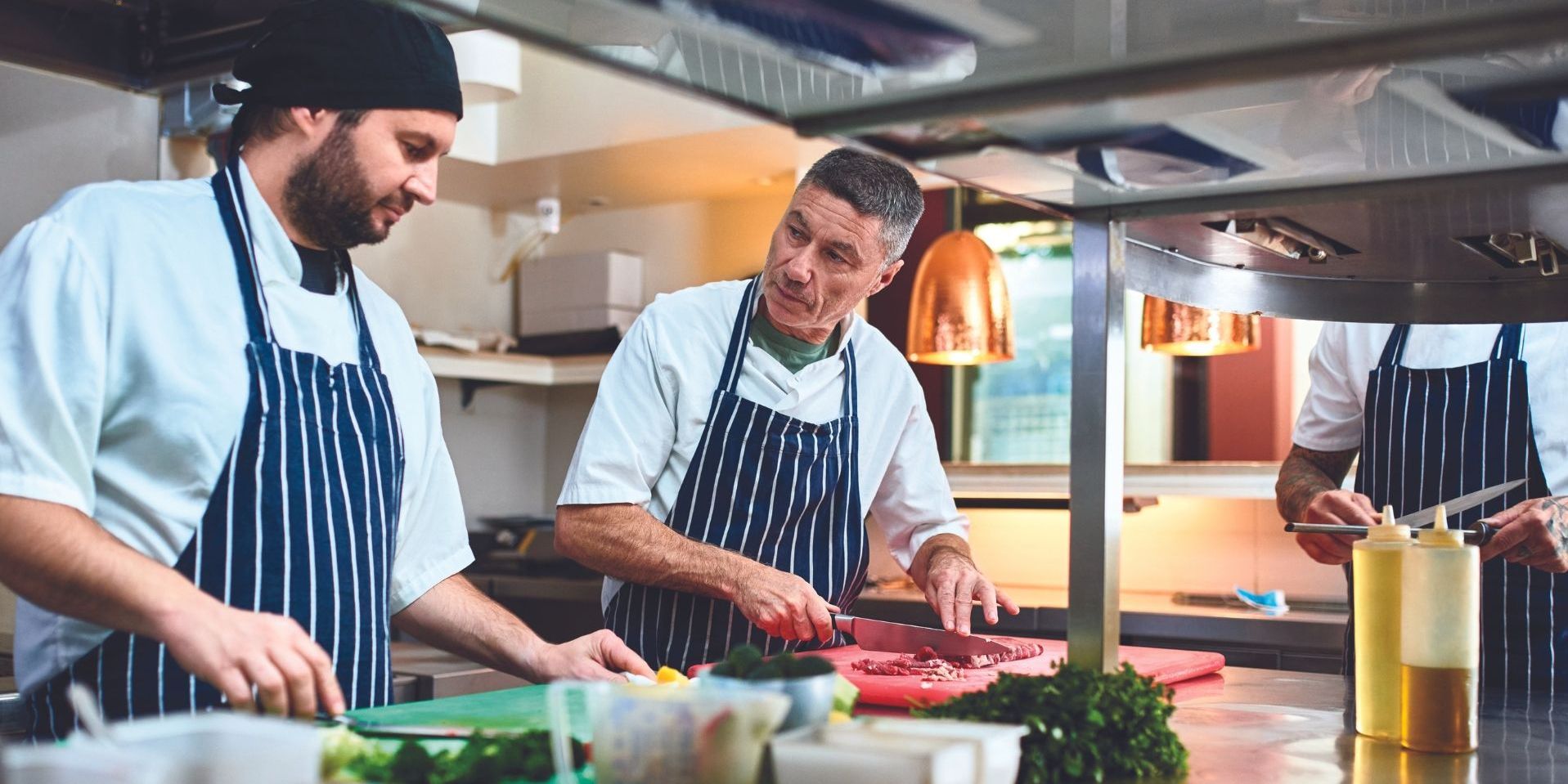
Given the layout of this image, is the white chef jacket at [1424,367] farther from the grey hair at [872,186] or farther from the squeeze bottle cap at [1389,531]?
the squeeze bottle cap at [1389,531]

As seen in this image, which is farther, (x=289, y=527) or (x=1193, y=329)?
(x=1193, y=329)

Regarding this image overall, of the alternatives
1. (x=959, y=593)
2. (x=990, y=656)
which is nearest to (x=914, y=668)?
(x=990, y=656)

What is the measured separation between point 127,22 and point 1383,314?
2441 mm

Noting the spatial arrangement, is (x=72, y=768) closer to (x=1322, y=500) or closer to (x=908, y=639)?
(x=908, y=639)

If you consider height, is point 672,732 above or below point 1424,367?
below

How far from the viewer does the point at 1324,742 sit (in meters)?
1.44

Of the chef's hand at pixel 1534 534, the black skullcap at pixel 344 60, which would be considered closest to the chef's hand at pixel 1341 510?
the chef's hand at pixel 1534 534

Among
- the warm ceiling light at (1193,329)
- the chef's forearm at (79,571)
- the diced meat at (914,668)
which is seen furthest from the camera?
the warm ceiling light at (1193,329)

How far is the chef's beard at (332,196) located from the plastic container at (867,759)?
3.04ft

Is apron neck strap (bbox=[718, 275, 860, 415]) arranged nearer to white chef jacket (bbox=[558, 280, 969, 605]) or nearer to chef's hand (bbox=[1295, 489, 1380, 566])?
white chef jacket (bbox=[558, 280, 969, 605])

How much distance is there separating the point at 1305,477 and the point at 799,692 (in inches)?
66.0

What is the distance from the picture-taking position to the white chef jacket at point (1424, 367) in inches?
83.8

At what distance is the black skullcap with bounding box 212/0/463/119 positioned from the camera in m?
1.54

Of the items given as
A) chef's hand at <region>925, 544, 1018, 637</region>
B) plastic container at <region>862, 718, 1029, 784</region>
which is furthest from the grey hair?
plastic container at <region>862, 718, 1029, 784</region>
